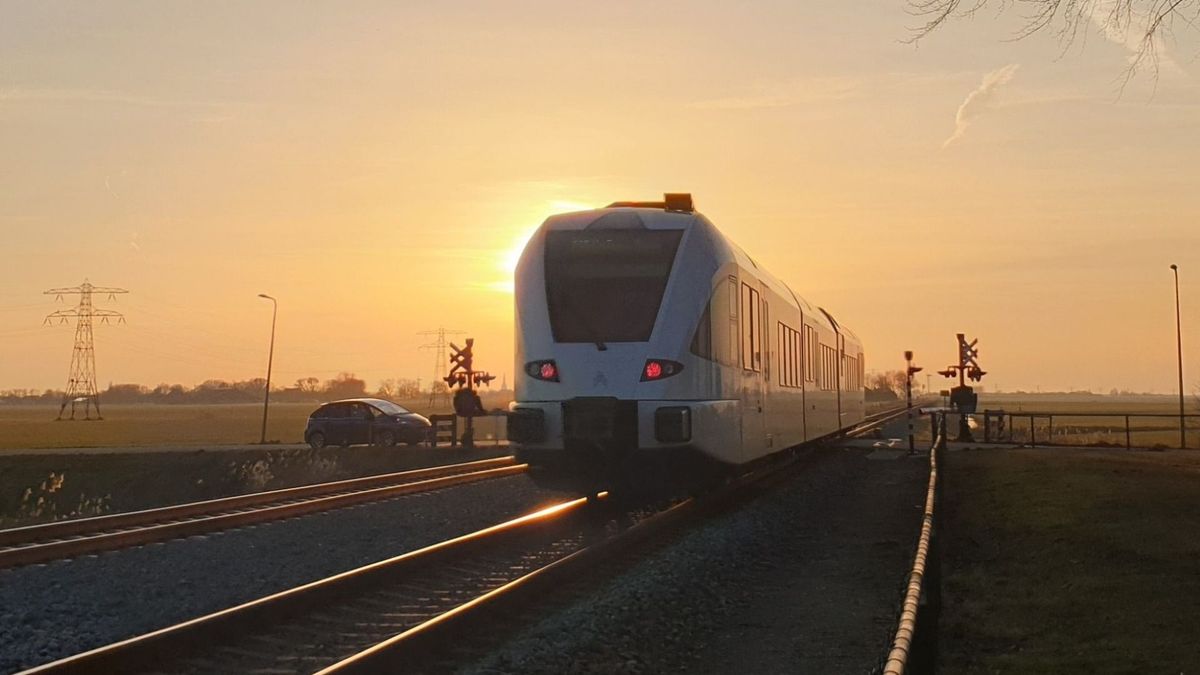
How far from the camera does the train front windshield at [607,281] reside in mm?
14195

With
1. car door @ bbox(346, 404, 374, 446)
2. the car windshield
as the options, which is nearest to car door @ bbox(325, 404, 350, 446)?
car door @ bbox(346, 404, 374, 446)

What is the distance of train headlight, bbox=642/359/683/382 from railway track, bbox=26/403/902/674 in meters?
1.64

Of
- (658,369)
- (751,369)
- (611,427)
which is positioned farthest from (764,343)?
(611,427)

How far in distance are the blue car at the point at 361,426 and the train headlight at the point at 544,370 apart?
25.0 metres

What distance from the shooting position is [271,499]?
19.6 meters

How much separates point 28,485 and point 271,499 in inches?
697

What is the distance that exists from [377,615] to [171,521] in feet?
30.2

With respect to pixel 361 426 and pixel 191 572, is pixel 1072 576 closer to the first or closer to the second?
pixel 191 572

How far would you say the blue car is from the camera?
3884 cm

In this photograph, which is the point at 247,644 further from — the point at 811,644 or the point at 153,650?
the point at 811,644

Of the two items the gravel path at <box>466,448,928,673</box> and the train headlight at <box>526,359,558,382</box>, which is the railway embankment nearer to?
the train headlight at <box>526,359,558,382</box>

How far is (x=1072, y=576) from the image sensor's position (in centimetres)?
1080

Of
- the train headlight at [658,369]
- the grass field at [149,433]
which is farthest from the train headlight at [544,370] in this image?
the grass field at [149,433]

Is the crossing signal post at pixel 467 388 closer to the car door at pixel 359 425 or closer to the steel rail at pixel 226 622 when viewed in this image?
the car door at pixel 359 425
